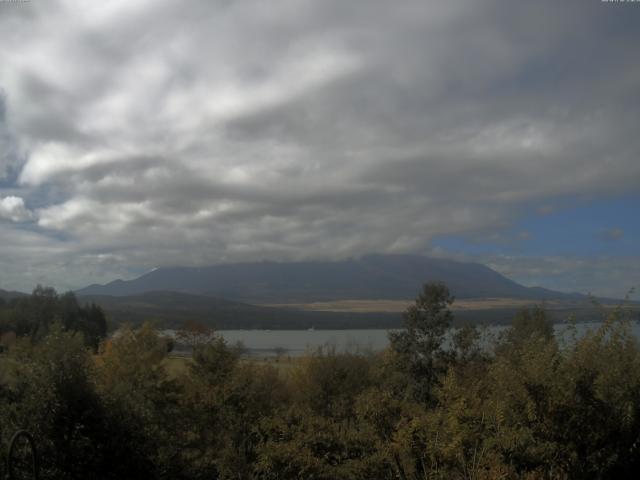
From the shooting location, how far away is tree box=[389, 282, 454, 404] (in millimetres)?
31344

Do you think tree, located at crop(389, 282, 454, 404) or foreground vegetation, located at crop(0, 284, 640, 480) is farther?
tree, located at crop(389, 282, 454, 404)

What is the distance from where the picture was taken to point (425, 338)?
32469 millimetres

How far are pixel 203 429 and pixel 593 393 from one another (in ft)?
38.2

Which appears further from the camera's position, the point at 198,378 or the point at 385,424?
the point at 198,378

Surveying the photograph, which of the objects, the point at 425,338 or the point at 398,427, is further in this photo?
the point at 425,338

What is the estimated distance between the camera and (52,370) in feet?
38.2

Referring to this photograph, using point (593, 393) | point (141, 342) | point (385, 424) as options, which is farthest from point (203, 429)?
point (141, 342)

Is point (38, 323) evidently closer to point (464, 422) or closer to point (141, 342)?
point (141, 342)

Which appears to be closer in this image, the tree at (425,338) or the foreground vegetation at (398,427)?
the foreground vegetation at (398,427)

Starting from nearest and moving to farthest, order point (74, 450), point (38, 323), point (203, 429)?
1. point (74, 450)
2. point (203, 429)
3. point (38, 323)

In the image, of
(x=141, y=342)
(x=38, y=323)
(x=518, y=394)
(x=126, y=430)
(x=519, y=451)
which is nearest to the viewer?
(x=519, y=451)

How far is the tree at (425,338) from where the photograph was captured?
31.3 m

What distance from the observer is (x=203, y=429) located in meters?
18.3

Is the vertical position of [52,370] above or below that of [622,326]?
below
